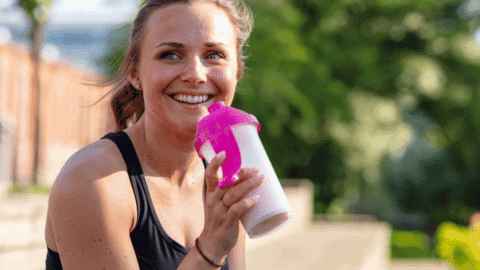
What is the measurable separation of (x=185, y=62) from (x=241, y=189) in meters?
0.53

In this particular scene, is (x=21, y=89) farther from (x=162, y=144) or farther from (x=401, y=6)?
(x=162, y=144)

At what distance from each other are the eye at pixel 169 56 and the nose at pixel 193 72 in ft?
0.14

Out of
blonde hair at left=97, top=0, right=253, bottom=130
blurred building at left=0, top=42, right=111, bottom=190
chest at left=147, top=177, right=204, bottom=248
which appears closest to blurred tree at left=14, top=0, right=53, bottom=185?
blonde hair at left=97, top=0, right=253, bottom=130

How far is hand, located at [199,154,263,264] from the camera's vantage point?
1.41 m

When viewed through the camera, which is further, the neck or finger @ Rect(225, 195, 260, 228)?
the neck

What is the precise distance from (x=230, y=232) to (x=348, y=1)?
14.7 meters

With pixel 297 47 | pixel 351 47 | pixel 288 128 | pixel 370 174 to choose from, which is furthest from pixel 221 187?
pixel 370 174

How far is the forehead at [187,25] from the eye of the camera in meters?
1.71

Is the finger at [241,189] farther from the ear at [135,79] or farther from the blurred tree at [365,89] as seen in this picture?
the blurred tree at [365,89]

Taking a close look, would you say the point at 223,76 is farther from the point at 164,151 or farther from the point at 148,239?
the point at 148,239

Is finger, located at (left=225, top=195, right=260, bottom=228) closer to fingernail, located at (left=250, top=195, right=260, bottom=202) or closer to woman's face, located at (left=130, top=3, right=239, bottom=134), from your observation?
fingernail, located at (left=250, top=195, right=260, bottom=202)

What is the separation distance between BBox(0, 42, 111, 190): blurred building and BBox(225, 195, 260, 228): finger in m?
17.5

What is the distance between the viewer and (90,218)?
5.16 feet

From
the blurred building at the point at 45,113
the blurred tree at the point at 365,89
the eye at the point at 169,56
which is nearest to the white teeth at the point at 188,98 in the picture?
the eye at the point at 169,56
